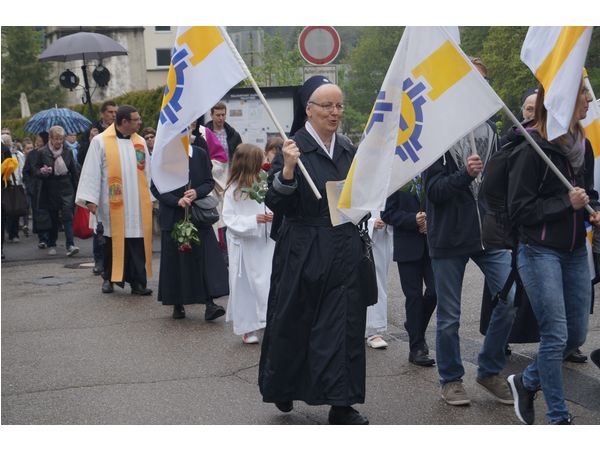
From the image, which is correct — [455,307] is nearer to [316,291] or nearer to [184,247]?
[316,291]

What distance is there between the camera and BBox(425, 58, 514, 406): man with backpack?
631 cm

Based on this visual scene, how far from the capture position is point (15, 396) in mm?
6816

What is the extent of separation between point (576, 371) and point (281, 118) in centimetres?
913

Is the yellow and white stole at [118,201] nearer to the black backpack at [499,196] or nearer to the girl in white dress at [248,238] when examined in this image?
the girl in white dress at [248,238]

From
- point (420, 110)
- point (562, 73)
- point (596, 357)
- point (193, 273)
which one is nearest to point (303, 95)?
point (420, 110)

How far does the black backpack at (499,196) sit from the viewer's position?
566cm

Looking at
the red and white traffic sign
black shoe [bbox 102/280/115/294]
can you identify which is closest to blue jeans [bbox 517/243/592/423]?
black shoe [bbox 102/280/115/294]

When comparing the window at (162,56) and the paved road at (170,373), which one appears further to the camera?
the window at (162,56)

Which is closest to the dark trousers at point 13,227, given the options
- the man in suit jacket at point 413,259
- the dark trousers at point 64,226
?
the dark trousers at point 64,226

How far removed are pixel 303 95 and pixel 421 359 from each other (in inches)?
91.4

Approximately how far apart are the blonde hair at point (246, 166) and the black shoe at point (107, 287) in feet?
11.1

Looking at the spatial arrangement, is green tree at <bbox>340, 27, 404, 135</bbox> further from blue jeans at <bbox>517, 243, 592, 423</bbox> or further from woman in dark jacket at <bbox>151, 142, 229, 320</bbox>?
blue jeans at <bbox>517, 243, 592, 423</bbox>

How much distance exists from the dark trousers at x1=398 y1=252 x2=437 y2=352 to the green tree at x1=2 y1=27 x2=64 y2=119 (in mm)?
69424
